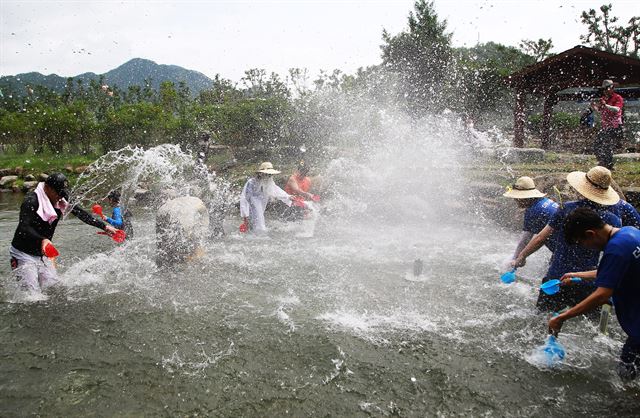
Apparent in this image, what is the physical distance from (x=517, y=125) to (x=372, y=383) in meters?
13.7

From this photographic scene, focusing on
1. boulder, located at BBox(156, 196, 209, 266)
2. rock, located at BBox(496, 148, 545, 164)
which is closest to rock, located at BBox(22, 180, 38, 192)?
boulder, located at BBox(156, 196, 209, 266)

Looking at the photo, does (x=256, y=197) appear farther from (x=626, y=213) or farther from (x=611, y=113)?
(x=611, y=113)

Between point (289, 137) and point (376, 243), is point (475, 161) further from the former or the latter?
point (289, 137)

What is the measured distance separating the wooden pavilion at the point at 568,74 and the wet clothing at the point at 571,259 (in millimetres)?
11542

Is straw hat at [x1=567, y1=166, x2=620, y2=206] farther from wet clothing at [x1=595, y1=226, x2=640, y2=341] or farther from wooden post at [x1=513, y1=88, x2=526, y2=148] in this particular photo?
wooden post at [x1=513, y1=88, x2=526, y2=148]

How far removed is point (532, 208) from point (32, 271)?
607 cm

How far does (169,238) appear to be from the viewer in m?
6.12

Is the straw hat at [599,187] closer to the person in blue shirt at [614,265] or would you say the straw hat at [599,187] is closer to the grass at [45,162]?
the person in blue shirt at [614,265]

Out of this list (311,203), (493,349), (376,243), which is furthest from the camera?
(311,203)

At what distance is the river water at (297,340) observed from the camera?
10.3ft

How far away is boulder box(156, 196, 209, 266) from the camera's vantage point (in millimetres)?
6109

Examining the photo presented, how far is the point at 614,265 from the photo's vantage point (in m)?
2.56

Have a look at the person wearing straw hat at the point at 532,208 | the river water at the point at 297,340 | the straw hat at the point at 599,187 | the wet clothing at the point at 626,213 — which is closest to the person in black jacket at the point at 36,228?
the river water at the point at 297,340

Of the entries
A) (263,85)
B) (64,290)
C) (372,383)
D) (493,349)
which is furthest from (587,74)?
(263,85)
